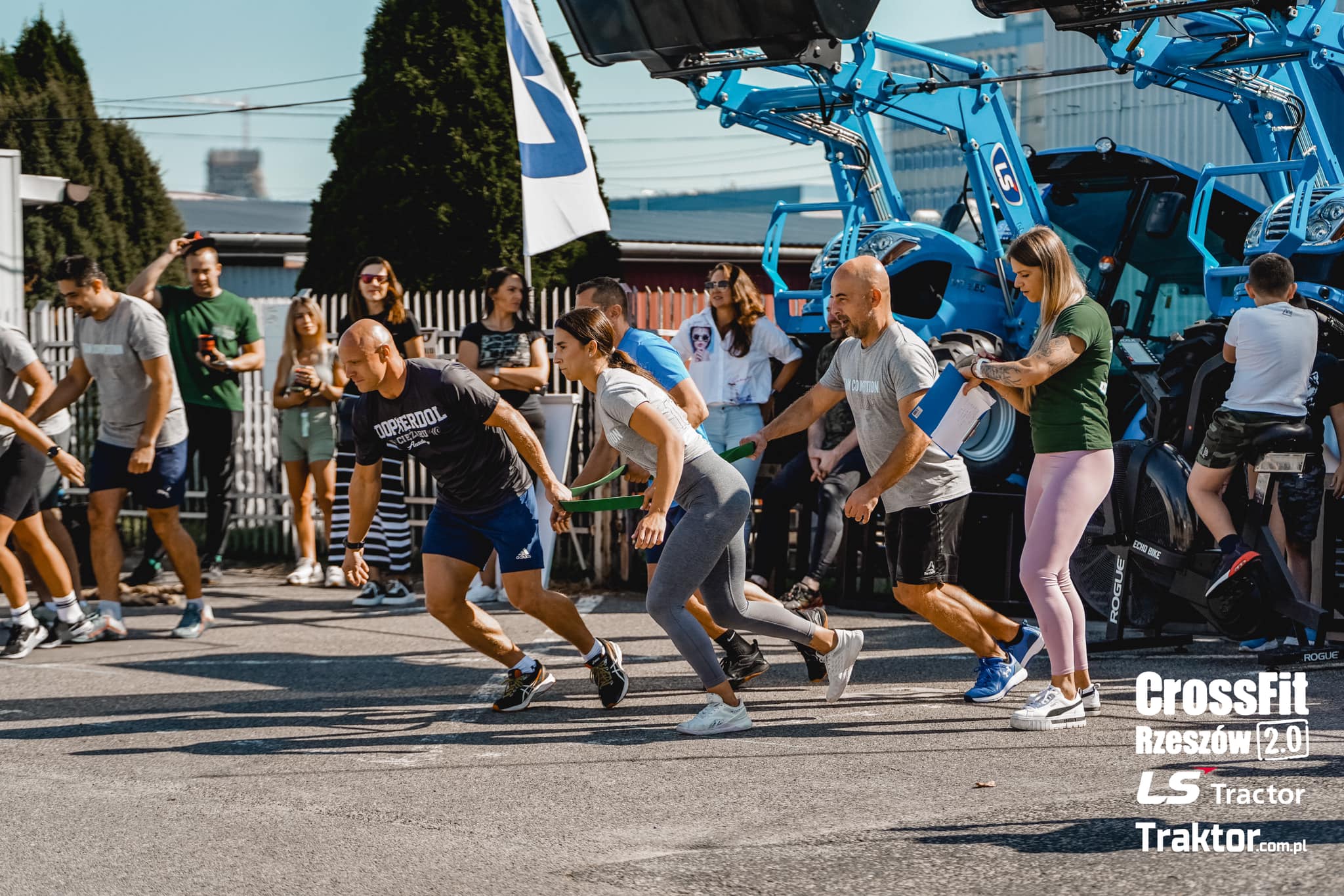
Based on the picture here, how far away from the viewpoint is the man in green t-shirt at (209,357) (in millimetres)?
10336

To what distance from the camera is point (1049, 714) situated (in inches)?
241

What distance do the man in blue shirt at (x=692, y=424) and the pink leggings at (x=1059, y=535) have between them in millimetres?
1172

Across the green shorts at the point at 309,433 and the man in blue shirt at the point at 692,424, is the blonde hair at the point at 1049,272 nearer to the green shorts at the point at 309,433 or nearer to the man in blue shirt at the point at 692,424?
the man in blue shirt at the point at 692,424

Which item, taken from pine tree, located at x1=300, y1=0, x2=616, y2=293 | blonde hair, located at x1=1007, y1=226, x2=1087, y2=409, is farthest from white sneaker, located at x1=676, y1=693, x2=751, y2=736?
pine tree, located at x1=300, y1=0, x2=616, y2=293

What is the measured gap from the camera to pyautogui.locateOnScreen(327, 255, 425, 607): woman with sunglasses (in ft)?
32.1

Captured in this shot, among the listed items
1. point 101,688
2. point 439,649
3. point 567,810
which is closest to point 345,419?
point 439,649

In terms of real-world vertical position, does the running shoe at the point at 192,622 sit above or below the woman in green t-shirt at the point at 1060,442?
below

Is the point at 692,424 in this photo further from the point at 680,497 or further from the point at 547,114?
the point at 547,114

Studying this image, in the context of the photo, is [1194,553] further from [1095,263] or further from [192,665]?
[192,665]

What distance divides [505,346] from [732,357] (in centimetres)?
139

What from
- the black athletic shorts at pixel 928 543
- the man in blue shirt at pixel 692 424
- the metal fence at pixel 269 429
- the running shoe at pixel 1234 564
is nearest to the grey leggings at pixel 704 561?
the man in blue shirt at pixel 692 424

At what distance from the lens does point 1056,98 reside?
25.8 meters

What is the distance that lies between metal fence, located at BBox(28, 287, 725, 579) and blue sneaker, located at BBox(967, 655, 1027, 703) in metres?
4.58

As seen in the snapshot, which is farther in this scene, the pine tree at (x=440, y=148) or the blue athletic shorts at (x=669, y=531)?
the pine tree at (x=440, y=148)
